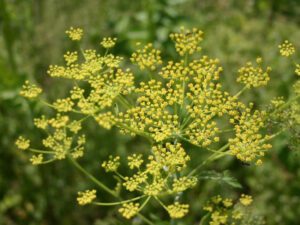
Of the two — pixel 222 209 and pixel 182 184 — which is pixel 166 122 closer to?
pixel 182 184

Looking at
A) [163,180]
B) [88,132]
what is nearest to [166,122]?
[163,180]

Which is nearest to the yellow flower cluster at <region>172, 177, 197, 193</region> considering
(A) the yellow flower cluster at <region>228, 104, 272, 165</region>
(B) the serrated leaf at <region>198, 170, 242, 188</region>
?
(A) the yellow flower cluster at <region>228, 104, 272, 165</region>

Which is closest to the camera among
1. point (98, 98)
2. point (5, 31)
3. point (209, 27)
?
point (98, 98)

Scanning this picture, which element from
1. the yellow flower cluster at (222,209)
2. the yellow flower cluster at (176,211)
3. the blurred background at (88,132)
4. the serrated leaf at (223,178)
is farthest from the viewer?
the blurred background at (88,132)

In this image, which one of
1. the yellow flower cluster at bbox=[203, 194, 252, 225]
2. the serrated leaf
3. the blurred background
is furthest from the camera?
the blurred background

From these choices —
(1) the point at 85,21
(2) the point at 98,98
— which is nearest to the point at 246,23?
(1) the point at 85,21

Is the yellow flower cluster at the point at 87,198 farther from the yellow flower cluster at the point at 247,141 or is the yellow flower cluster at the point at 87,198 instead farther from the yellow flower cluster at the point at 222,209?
the yellow flower cluster at the point at 247,141

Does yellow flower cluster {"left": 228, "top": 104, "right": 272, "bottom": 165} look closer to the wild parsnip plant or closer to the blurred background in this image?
the wild parsnip plant

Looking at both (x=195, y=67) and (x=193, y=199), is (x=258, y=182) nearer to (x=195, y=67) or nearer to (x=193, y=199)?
(x=193, y=199)

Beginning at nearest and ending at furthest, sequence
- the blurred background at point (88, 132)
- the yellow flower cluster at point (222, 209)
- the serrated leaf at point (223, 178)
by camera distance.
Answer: the yellow flower cluster at point (222, 209) → the serrated leaf at point (223, 178) → the blurred background at point (88, 132)

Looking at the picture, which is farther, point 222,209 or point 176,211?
point 222,209

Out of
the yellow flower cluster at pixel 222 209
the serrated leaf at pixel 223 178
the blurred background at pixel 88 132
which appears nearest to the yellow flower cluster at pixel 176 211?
the yellow flower cluster at pixel 222 209
